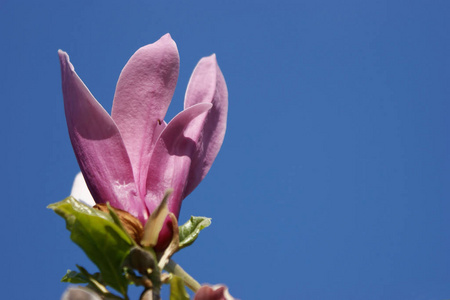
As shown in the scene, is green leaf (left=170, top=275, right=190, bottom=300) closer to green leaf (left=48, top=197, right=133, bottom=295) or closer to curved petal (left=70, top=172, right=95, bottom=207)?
green leaf (left=48, top=197, right=133, bottom=295)

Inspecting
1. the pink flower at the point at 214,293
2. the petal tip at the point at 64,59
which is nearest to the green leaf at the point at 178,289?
the pink flower at the point at 214,293

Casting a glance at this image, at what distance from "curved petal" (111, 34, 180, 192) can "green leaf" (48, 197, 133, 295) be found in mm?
77

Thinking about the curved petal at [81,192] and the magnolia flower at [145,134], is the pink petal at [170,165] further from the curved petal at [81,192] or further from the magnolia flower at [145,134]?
the curved petal at [81,192]

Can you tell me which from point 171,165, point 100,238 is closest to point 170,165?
point 171,165

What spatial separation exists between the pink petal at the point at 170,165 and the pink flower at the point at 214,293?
119 mm

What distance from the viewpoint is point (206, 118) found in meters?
0.57

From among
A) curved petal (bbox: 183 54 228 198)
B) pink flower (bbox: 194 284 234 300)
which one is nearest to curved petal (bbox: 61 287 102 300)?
pink flower (bbox: 194 284 234 300)

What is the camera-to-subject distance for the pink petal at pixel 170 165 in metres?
0.52

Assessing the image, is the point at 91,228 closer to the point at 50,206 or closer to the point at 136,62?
the point at 50,206

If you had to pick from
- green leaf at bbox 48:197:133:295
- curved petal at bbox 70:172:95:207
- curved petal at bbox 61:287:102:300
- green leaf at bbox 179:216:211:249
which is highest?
curved petal at bbox 70:172:95:207

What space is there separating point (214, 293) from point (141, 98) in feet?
0.73

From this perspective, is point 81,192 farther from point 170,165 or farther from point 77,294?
point 77,294

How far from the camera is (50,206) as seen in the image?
458mm

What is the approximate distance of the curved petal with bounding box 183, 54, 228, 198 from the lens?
567 mm
